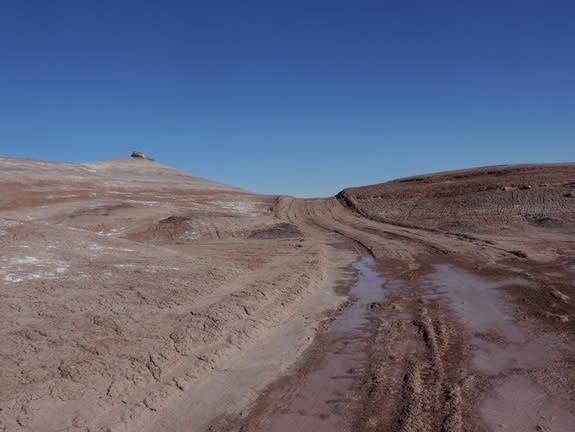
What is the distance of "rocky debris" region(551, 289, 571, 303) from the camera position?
9156 mm

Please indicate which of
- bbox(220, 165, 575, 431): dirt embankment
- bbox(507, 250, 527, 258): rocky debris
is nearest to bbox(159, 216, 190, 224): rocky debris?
bbox(220, 165, 575, 431): dirt embankment

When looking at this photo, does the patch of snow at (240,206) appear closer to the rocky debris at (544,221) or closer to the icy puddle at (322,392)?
the rocky debris at (544,221)

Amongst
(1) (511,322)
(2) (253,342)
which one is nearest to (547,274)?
(1) (511,322)

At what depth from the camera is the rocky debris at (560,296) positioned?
9156mm

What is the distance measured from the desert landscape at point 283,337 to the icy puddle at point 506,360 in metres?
0.03

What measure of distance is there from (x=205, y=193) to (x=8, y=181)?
14622mm

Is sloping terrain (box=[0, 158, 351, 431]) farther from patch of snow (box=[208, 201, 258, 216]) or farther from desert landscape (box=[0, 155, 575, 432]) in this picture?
patch of snow (box=[208, 201, 258, 216])

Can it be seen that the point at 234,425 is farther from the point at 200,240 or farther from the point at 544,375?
the point at 200,240

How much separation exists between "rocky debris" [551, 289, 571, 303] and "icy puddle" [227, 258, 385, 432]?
4228mm

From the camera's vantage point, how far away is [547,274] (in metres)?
11.9

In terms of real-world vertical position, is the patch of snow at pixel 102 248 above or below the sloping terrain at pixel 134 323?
above

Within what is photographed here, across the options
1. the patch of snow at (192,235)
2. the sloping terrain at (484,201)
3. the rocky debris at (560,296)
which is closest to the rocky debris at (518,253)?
the rocky debris at (560,296)

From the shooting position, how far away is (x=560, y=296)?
948cm

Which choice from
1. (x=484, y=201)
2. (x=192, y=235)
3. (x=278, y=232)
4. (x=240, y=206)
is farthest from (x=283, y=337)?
(x=240, y=206)
